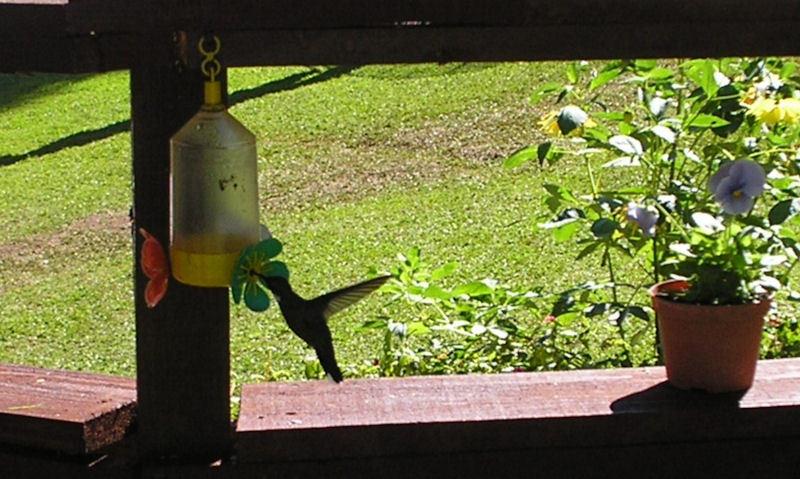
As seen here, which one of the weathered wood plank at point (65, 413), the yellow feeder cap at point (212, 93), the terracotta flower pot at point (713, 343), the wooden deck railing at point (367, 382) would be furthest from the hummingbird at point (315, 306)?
the terracotta flower pot at point (713, 343)

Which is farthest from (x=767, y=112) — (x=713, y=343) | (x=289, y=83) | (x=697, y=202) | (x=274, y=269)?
(x=289, y=83)

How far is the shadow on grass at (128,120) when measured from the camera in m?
8.29

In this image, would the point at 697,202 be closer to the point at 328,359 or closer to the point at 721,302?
the point at 721,302

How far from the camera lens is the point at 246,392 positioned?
2.65m

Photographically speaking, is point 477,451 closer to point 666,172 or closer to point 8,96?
point 666,172

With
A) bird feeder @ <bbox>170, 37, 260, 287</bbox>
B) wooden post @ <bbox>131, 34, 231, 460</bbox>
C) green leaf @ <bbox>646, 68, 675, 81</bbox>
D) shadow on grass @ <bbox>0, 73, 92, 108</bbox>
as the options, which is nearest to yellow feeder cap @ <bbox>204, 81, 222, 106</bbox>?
bird feeder @ <bbox>170, 37, 260, 287</bbox>

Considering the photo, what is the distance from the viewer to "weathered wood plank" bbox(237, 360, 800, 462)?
2.45m

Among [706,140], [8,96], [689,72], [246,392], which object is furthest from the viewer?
[8,96]

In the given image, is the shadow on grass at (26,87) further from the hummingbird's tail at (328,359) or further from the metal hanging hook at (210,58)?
the metal hanging hook at (210,58)

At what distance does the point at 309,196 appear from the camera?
279 inches

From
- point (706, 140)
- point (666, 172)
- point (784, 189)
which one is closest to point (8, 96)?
point (706, 140)

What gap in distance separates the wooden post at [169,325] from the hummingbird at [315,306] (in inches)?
7.4

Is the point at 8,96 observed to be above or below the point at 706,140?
below

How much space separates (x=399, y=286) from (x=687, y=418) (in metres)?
1.49
